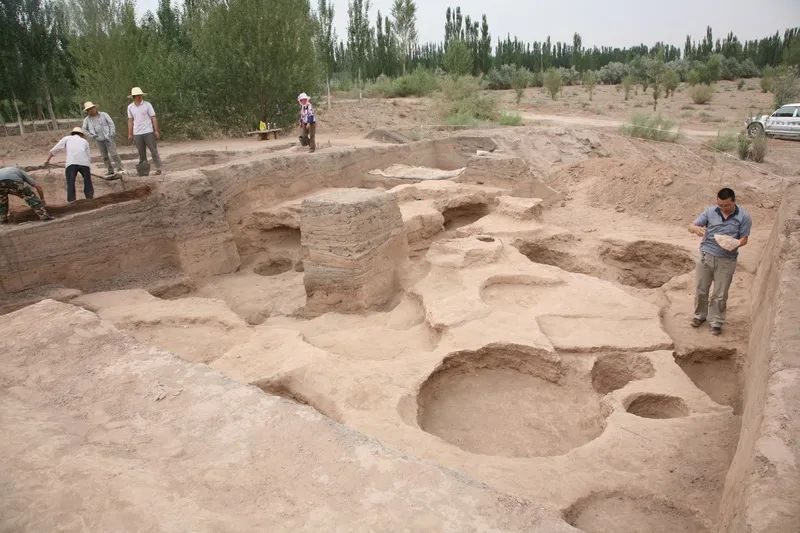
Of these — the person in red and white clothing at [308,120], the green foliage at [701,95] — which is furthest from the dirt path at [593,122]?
the person in red and white clothing at [308,120]

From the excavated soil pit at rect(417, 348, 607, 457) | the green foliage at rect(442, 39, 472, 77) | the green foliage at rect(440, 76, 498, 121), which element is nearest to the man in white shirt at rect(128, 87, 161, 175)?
the excavated soil pit at rect(417, 348, 607, 457)

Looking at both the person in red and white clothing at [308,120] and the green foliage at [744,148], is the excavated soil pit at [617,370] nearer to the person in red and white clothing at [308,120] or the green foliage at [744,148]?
the person in red and white clothing at [308,120]

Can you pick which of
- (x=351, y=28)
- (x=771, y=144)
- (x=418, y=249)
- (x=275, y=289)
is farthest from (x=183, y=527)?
(x=351, y=28)

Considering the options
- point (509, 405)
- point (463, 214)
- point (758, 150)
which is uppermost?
point (758, 150)

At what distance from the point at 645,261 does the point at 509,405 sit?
184 inches

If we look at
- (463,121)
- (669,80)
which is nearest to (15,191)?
(463,121)

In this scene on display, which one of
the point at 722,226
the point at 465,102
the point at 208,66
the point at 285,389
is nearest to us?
the point at 285,389

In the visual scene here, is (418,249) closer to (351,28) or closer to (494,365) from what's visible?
(494,365)

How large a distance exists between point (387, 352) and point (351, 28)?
28.2 m

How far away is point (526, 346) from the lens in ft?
15.9

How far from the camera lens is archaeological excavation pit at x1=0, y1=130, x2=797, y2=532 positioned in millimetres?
1822

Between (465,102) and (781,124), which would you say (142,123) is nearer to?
(465,102)

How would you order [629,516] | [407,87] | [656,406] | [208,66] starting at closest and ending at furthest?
[629,516], [656,406], [208,66], [407,87]

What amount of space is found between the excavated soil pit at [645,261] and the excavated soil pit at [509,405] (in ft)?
12.2
